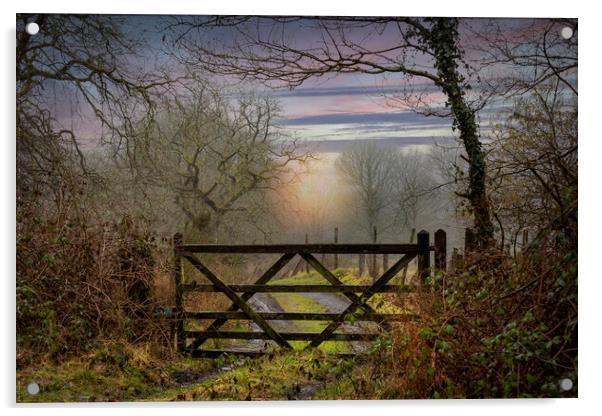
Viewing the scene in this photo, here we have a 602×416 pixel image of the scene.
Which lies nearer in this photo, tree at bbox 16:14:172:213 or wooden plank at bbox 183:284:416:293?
tree at bbox 16:14:172:213

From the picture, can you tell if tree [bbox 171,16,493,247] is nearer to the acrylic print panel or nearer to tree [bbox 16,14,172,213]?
the acrylic print panel

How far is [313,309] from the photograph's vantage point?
8023 millimetres

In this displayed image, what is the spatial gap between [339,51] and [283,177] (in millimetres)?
1302

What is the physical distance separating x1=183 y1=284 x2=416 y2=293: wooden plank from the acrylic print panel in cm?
3

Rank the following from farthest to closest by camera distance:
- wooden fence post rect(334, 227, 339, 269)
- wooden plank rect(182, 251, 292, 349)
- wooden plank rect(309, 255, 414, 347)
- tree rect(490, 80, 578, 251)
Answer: wooden plank rect(182, 251, 292, 349) → wooden plank rect(309, 255, 414, 347) → wooden fence post rect(334, 227, 339, 269) → tree rect(490, 80, 578, 251)

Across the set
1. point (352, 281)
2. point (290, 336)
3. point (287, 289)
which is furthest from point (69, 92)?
point (352, 281)

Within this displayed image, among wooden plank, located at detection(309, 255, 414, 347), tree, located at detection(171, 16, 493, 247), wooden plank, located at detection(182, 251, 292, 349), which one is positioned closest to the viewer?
tree, located at detection(171, 16, 493, 247)

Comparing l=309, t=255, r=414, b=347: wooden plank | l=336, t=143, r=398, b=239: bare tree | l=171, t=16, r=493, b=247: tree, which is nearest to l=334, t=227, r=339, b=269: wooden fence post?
l=336, t=143, r=398, b=239: bare tree

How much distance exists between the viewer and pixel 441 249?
22.9 feet

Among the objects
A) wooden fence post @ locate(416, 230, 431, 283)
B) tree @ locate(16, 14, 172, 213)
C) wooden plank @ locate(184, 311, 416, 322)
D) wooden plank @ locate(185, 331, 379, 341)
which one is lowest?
wooden plank @ locate(185, 331, 379, 341)

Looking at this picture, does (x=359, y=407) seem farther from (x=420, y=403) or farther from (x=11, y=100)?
(x=11, y=100)

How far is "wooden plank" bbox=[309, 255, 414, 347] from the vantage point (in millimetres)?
7090

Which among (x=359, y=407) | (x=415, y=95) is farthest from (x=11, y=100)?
(x=359, y=407)

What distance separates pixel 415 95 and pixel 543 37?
4.15ft
